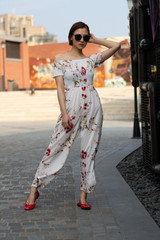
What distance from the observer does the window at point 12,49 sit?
56.1 m

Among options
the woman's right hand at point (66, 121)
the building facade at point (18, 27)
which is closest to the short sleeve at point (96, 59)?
the woman's right hand at point (66, 121)

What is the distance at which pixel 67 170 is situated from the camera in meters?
6.72

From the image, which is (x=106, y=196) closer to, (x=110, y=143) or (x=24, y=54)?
(x=110, y=143)

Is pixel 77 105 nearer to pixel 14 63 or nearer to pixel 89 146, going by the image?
pixel 89 146

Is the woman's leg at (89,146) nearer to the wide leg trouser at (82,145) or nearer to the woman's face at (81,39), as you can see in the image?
the wide leg trouser at (82,145)

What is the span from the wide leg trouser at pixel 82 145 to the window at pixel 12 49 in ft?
174

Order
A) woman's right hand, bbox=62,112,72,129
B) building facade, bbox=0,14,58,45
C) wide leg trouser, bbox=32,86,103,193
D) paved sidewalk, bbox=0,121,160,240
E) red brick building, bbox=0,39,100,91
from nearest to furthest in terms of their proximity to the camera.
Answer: paved sidewalk, bbox=0,121,160,240, woman's right hand, bbox=62,112,72,129, wide leg trouser, bbox=32,86,103,193, red brick building, bbox=0,39,100,91, building facade, bbox=0,14,58,45

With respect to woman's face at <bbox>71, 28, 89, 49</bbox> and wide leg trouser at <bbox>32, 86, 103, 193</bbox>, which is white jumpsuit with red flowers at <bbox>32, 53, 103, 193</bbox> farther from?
woman's face at <bbox>71, 28, 89, 49</bbox>

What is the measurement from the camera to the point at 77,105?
4043mm

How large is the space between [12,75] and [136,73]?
50722 millimetres

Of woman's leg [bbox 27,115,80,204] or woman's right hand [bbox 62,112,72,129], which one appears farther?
woman's leg [bbox 27,115,80,204]

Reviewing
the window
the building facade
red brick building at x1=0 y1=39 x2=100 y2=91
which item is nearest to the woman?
red brick building at x1=0 y1=39 x2=100 y2=91

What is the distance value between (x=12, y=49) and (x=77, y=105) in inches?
2139

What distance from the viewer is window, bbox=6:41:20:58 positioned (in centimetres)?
5606
